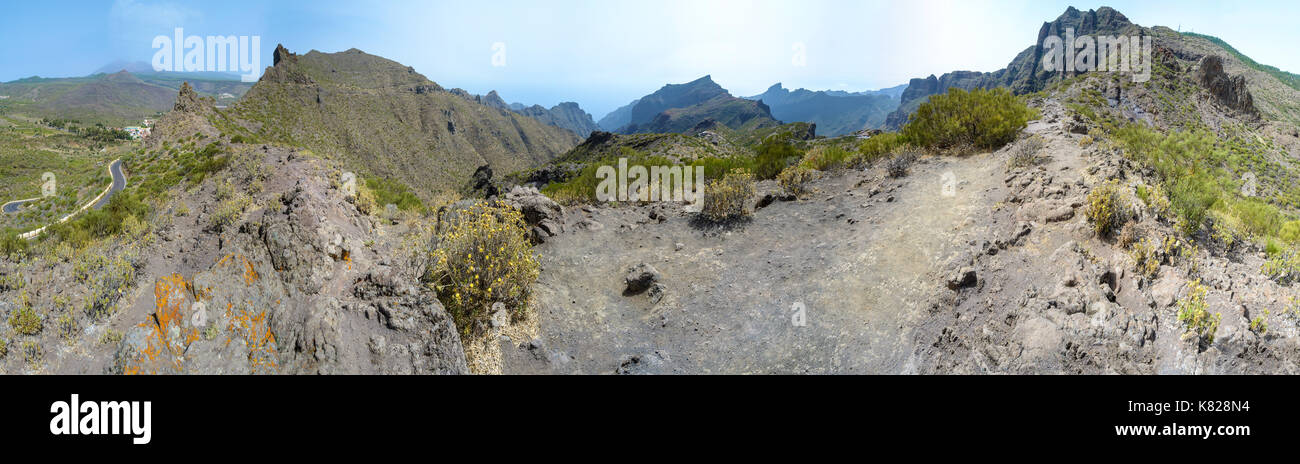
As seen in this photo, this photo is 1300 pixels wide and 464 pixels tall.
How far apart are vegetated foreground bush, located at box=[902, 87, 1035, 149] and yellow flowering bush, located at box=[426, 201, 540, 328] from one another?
1183 cm

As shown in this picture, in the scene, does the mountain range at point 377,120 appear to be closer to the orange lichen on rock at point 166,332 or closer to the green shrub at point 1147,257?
the orange lichen on rock at point 166,332

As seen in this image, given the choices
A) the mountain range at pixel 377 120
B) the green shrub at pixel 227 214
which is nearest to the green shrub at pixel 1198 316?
the green shrub at pixel 227 214

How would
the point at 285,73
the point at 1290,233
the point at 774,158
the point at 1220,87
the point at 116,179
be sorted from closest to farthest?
the point at 1290,233
the point at 774,158
the point at 116,179
the point at 1220,87
the point at 285,73

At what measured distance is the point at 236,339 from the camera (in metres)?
3.45

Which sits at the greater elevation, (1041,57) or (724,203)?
(1041,57)

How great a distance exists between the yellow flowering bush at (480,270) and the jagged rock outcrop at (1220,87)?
193 ft

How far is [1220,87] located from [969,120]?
48593 millimetres

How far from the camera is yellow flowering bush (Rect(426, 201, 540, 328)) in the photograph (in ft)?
17.5

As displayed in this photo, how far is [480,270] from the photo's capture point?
565 cm

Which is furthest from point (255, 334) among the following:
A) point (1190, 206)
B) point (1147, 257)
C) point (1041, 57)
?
point (1041, 57)

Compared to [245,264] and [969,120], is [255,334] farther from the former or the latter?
[969,120]

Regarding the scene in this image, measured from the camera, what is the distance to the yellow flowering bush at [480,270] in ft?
17.5

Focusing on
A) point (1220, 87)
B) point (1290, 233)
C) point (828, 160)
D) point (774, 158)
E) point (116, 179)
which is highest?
point (1220, 87)
